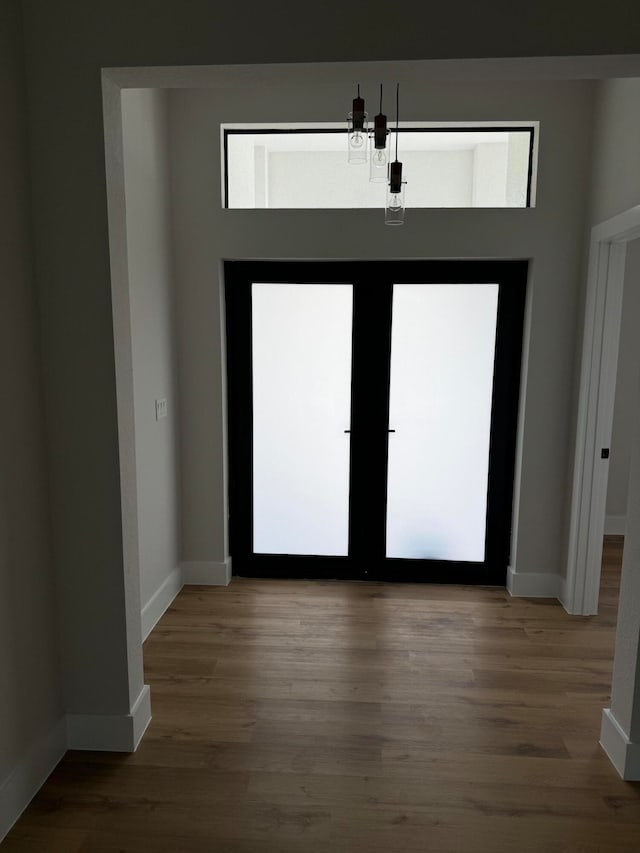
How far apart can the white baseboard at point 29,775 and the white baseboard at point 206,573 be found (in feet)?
5.28

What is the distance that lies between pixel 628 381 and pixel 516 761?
375cm

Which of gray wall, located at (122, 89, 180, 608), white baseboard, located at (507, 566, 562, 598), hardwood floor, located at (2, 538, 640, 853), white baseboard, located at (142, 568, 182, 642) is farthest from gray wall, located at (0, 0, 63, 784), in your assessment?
white baseboard, located at (507, 566, 562, 598)

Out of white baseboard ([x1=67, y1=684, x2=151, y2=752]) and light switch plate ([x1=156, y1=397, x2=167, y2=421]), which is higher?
light switch plate ([x1=156, y1=397, x2=167, y2=421])

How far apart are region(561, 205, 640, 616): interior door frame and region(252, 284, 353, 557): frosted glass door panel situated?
1.39 m

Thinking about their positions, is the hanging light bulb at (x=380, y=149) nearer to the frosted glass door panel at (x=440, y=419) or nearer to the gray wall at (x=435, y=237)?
the gray wall at (x=435, y=237)

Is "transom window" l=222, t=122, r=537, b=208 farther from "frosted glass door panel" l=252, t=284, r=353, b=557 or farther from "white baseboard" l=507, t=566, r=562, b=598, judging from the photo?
"white baseboard" l=507, t=566, r=562, b=598

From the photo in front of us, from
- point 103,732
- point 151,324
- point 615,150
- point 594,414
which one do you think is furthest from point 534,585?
point 151,324

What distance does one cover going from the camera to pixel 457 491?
3852mm

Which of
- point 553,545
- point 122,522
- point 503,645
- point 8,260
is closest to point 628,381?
point 553,545

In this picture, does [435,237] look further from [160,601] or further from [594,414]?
[160,601]

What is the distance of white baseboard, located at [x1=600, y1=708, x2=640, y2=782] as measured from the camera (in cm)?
219

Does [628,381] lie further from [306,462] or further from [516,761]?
[516,761]

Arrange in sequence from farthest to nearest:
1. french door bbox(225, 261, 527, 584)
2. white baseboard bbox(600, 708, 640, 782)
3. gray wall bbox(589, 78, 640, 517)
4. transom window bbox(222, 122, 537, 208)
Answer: french door bbox(225, 261, 527, 584) < transom window bbox(222, 122, 537, 208) < gray wall bbox(589, 78, 640, 517) < white baseboard bbox(600, 708, 640, 782)

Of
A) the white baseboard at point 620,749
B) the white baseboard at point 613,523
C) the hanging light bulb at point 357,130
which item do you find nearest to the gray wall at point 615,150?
the hanging light bulb at point 357,130
